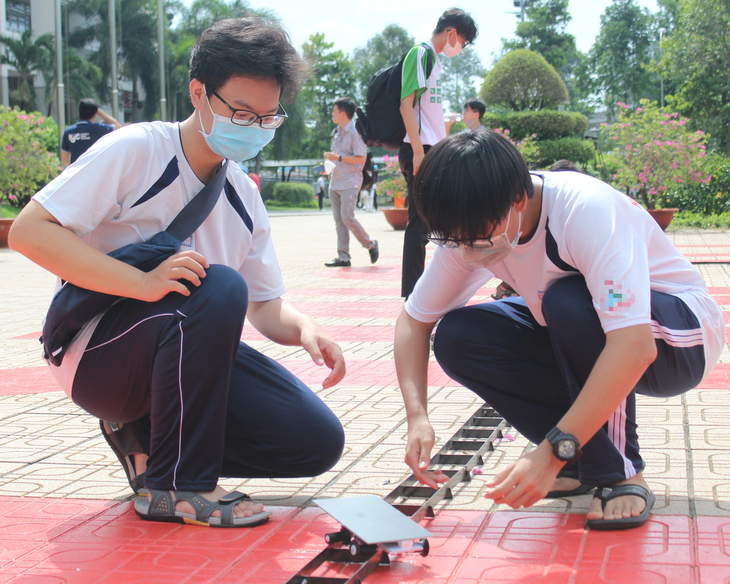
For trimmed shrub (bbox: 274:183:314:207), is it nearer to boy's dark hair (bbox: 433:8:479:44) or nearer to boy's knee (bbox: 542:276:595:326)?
boy's dark hair (bbox: 433:8:479:44)

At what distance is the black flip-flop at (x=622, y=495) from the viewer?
7.22ft

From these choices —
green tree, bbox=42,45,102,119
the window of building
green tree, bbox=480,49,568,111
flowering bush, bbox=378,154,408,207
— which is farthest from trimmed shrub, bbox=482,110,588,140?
the window of building

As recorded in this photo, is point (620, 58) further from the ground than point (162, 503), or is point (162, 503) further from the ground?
point (620, 58)

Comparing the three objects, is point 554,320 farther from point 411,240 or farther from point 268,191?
point 268,191

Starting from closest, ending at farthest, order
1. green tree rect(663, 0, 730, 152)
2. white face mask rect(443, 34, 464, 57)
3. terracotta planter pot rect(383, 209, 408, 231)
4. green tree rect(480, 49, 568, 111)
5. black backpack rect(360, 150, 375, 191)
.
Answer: white face mask rect(443, 34, 464, 57)
black backpack rect(360, 150, 375, 191)
terracotta planter pot rect(383, 209, 408, 231)
green tree rect(663, 0, 730, 152)
green tree rect(480, 49, 568, 111)

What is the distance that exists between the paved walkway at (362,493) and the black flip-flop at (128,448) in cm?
7

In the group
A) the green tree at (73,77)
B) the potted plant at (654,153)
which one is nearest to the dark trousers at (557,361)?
the potted plant at (654,153)

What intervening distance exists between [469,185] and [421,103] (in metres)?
3.70

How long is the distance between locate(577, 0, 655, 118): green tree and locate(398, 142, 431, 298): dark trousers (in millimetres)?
65662

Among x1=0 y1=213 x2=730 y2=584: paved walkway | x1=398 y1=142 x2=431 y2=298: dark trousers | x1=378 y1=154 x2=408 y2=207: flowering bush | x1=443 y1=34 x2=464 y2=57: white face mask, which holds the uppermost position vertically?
x1=443 y1=34 x2=464 y2=57: white face mask

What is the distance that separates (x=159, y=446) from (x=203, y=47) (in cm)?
124

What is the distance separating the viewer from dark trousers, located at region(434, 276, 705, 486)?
7.32ft

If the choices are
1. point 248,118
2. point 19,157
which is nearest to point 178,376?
point 248,118

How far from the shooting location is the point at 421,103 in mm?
5543
